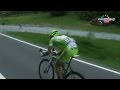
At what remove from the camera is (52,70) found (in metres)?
10.5

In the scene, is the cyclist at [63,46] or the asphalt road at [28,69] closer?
the cyclist at [63,46]

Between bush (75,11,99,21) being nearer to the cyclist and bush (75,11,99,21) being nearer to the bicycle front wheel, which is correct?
the bicycle front wheel

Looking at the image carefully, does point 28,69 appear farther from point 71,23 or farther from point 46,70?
point 71,23

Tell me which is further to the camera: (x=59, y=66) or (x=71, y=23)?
(x=71, y=23)

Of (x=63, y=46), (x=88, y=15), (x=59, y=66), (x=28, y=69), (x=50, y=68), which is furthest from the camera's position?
(x=88, y=15)

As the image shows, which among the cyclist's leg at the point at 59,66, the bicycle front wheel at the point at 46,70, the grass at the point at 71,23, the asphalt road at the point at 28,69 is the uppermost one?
the cyclist's leg at the point at 59,66

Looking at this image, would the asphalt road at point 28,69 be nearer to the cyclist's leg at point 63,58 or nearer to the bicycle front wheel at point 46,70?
the bicycle front wheel at point 46,70

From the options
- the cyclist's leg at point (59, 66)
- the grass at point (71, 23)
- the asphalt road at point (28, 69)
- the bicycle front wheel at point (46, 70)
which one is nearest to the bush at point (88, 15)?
the grass at point (71, 23)

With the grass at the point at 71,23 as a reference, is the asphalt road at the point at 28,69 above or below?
above

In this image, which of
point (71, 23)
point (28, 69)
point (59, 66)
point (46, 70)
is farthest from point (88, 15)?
point (59, 66)
